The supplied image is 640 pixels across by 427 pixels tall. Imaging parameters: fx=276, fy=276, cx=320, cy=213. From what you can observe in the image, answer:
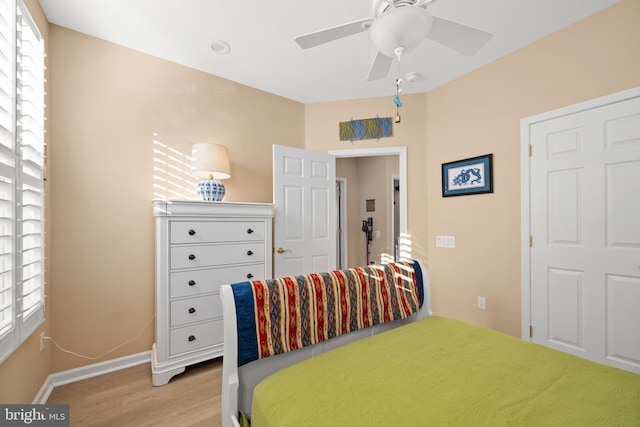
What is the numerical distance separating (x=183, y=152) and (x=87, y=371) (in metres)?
2.00

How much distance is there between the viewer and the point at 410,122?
3365 millimetres

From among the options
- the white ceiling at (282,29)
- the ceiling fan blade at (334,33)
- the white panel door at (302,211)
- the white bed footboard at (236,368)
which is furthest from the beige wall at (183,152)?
the ceiling fan blade at (334,33)

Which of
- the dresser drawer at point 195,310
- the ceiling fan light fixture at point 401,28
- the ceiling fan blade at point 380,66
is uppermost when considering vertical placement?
the ceiling fan blade at point 380,66

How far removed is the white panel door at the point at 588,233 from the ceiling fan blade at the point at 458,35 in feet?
4.76

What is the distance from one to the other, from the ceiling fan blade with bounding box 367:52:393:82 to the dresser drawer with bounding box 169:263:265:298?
186cm

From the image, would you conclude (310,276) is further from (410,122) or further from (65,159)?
(410,122)

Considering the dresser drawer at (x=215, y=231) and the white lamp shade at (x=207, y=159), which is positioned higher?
the white lamp shade at (x=207, y=159)

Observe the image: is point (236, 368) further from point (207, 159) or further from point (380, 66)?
point (207, 159)

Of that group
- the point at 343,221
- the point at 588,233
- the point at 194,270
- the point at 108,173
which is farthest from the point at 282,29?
the point at 343,221

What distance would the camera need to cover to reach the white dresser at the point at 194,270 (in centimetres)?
216

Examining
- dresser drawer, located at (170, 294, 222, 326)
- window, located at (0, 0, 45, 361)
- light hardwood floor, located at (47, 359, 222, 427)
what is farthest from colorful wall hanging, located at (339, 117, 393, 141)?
light hardwood floor, located at (47, 359, 222, 427)

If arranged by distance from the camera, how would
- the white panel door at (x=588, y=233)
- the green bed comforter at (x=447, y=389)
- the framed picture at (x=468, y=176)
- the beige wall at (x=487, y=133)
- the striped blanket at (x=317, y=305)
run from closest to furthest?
the green bed comforter at (x=447, y=389), the striped blanket at (x=317, y=305), the white panel door at (x=588, y=233), the beige wall at (x=487, y=133), the framed picture at (x=468, y=176)

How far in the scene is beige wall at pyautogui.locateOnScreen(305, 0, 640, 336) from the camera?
208 centimetres

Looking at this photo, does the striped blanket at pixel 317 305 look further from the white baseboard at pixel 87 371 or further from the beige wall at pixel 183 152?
the white baseboard at pixel 87 371
